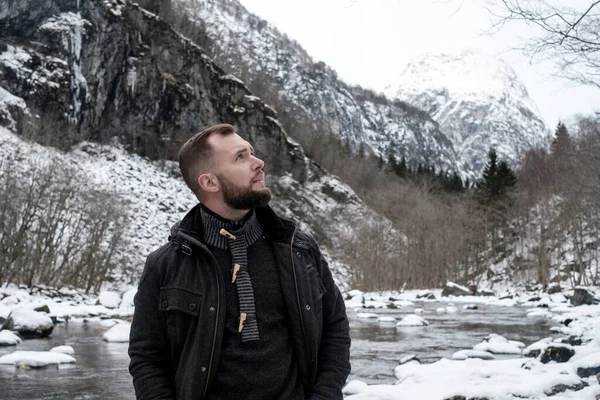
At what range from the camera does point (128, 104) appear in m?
53.8

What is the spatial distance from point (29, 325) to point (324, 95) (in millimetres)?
122403

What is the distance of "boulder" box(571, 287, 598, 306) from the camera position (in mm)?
21188

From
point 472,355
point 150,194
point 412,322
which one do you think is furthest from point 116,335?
point 150,194

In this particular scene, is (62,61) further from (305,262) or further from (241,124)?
(305,262)

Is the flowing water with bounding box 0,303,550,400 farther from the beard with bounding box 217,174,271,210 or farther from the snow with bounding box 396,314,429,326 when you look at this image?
the beard with bounding box 217,174,271,210

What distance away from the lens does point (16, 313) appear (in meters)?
13.2

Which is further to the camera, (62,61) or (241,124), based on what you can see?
(241,124)

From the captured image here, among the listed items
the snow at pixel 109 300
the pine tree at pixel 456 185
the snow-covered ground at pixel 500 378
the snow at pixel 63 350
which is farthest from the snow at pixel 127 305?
the pine tree at pixel 456 185

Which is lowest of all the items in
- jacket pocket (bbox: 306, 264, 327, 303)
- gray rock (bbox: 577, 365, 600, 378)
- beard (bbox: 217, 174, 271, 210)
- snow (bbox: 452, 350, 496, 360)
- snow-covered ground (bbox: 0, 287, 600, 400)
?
snow (bbox: 452, 350, 496, 360)

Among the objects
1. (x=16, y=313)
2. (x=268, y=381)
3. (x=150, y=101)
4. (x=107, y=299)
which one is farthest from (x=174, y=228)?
(x=150, y=101)

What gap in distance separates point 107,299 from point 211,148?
22006 millimetres

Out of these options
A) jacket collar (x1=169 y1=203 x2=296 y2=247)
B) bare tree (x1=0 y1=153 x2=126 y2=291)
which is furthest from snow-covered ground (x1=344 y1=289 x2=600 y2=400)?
bare tree (x1=0 y1=153 x2=126 y2=291)

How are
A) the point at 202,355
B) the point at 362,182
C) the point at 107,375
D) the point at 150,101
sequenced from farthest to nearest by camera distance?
1. the point at 362,182
2. the point at 150,101
3. the point at 107,375
4. the point at 202,355

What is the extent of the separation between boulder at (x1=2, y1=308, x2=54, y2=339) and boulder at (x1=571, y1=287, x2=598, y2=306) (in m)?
17.9
